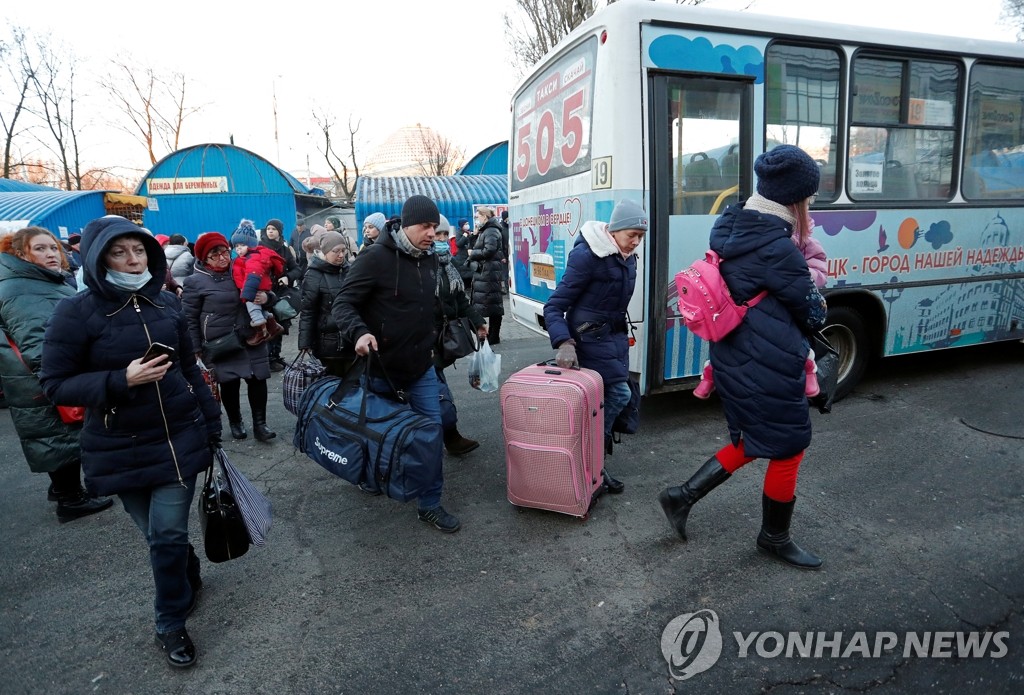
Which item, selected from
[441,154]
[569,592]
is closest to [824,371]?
[569,592]

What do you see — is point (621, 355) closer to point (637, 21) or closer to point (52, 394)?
point (637, 21)

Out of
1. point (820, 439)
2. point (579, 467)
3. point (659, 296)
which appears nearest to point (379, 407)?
point (579, 467)

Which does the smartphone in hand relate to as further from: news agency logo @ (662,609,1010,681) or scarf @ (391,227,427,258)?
news agency logo @ (662,609,1010,681)

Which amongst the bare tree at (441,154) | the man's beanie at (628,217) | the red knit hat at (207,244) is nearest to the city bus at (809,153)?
the man's beanie at (628,217)

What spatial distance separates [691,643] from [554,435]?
1.21m

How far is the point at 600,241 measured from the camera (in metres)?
3.46

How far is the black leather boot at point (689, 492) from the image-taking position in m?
3.10

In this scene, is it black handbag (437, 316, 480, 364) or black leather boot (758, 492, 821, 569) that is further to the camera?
black handbag (437, 316, 480, 364)

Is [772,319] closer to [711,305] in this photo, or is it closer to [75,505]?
[711,305]

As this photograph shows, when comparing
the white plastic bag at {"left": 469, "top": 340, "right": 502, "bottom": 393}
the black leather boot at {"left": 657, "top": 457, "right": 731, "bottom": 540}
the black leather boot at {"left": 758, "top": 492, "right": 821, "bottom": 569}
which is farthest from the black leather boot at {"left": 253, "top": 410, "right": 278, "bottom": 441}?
the black leather boot at {"left": 758, "top": 492, "right": 821, "bottom": 569}

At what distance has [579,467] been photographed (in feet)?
11.0

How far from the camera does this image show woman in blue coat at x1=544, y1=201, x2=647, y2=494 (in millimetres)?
3461

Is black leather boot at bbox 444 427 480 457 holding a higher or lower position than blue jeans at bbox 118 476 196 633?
lower

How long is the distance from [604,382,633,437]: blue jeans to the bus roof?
2.50 meters
